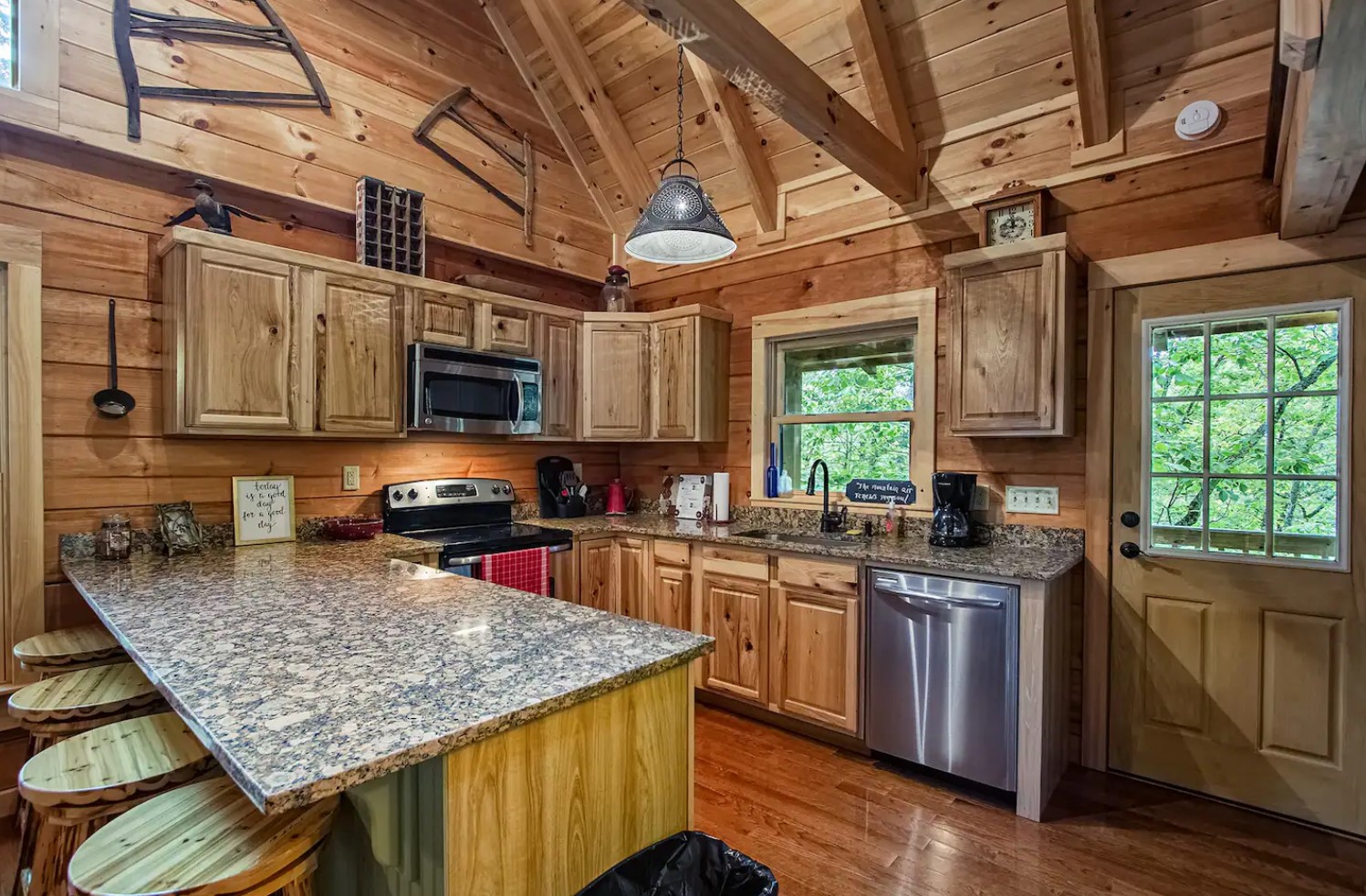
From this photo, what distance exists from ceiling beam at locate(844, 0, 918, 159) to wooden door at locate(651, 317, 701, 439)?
4.44 feet

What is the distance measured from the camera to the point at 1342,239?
2217mm

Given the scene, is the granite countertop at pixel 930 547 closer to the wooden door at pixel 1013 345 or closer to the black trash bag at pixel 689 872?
the wooden door at pixel 1013 345

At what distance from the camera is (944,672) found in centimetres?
247

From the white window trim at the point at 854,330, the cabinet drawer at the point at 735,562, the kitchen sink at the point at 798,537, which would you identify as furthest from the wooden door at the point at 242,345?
the white window trim at the point at 854,330

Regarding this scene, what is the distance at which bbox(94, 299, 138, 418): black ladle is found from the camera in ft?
8.12

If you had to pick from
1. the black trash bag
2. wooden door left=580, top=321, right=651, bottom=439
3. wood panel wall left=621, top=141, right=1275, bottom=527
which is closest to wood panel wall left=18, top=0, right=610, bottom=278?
wooden door left=580, top=321, right=651, bottom=439

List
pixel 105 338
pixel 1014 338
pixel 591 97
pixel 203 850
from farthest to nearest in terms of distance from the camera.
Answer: pixel 591 97 < pixel 1014 338 < pixel 105 338 < pixel 203 850

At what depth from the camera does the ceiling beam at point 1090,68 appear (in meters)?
2.42

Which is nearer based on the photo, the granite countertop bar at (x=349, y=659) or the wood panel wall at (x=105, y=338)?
the granite countertop bar at (x=349, y=659)

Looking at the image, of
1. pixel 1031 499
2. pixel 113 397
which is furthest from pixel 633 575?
pixel 113 397

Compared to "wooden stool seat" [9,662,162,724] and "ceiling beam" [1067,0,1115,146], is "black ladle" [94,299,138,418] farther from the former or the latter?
"ceiling beam" [1067,0,1115,146]

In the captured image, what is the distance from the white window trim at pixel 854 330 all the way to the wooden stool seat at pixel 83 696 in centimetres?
274

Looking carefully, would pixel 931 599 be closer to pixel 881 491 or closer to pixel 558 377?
pixel 881 491

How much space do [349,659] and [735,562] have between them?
6.63 ft
